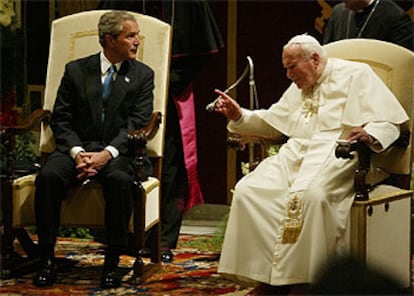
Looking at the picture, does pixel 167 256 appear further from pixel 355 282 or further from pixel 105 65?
pixel 355 282

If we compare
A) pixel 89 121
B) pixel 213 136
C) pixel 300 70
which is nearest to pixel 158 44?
pixel 89 121

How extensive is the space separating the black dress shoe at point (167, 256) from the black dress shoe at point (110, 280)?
25.5 inches

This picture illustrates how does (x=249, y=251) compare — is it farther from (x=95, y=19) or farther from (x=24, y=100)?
(x=24, y=100)

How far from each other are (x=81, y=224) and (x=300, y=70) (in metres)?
1.35

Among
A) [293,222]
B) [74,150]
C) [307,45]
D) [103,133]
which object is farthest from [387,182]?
[74,150]

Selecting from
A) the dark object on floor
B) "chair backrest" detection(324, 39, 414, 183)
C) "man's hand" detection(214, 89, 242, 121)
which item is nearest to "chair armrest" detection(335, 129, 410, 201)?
"chair backrest" detection(324, 39, 414, 183)

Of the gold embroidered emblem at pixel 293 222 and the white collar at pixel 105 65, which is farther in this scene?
the white collar at pixel 105 65

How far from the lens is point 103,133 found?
4488mm

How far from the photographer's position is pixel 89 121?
4.51 meters

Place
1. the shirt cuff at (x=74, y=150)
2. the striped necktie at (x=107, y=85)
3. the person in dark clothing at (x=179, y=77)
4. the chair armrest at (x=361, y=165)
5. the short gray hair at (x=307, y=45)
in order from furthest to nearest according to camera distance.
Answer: the person in dark clothing at (x=179, y=77) → the striped necktie at (x=107, y=85) → the shirt cuff at (x=74, y=150) → the short gray hair at (x=307, y=45) → the chair armrest at (x=361, y=165)

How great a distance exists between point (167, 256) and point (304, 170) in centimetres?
131

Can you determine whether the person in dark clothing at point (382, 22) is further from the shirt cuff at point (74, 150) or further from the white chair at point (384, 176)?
the shirt cuff at point (74, 150)

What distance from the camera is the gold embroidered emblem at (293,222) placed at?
148 inches

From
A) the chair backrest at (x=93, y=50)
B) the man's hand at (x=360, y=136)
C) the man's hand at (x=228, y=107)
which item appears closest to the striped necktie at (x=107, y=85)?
the chair backrest at (x=93, y=50)
